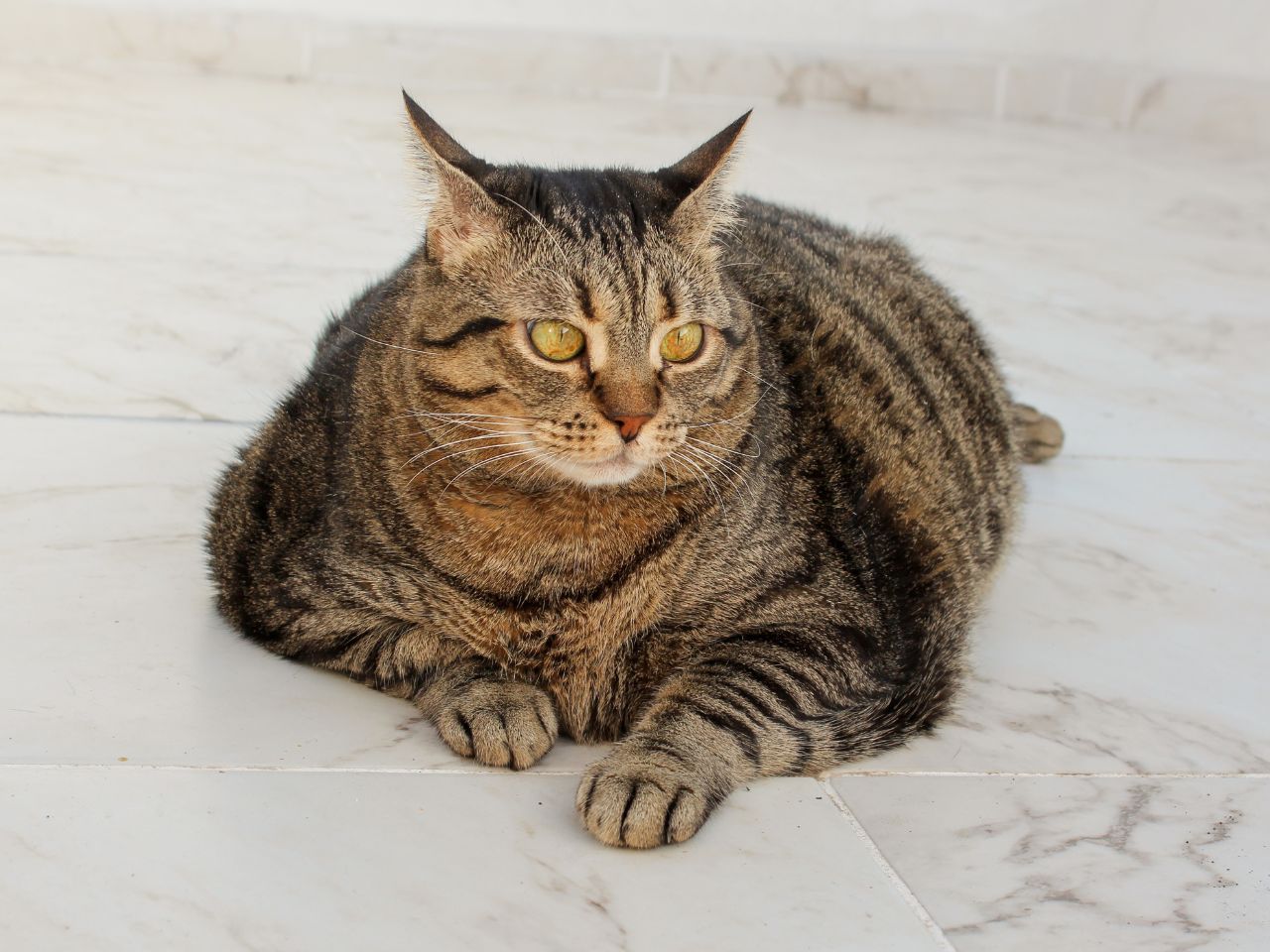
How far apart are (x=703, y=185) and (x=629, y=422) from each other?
1.31 feet

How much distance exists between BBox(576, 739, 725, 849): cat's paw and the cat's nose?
1.28ft

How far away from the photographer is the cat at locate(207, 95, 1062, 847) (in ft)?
6.05

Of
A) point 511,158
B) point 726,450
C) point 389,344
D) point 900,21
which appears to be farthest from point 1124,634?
point 900,21

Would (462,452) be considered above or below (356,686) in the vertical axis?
above

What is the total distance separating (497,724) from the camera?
6.09 ft

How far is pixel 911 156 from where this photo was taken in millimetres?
6387

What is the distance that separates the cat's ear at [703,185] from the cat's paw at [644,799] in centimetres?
71

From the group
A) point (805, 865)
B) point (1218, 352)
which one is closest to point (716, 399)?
point (805, 865)

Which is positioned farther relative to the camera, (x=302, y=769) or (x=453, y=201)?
(x=453, y=201)

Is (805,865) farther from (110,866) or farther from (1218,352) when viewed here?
(1218,352)

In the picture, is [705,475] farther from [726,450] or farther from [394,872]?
[394,872]

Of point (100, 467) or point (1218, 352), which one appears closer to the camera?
point (100, 467)

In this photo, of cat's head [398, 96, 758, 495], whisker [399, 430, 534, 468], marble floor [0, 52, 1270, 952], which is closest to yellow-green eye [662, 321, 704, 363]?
cat's head [398, 96, 758, 495]

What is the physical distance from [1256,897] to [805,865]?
1.70 ft
